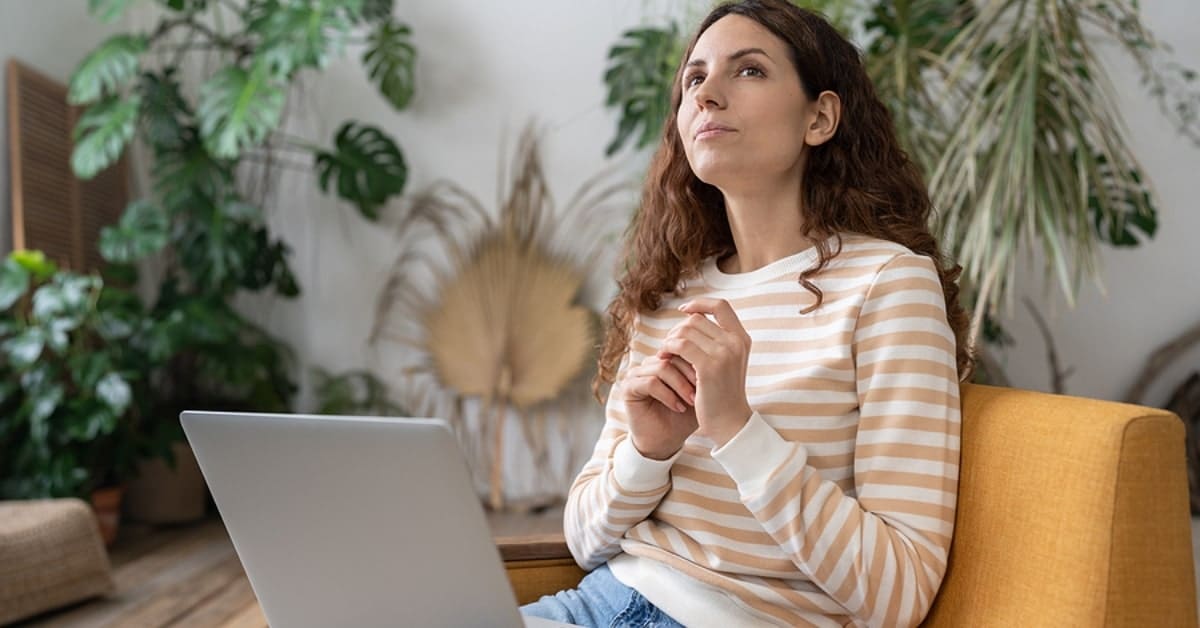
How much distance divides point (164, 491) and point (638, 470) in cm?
331

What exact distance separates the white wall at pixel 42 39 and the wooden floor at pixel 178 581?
45.2 inches

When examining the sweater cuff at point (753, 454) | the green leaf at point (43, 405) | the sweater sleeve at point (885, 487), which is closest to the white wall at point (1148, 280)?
the sweater sleeve at point (885, 487)

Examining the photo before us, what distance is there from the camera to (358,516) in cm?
90

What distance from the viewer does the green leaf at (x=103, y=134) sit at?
3756 millimetres

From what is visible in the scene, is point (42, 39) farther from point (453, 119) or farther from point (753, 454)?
point (753, 454)

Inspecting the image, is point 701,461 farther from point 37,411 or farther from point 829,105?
point 37,411

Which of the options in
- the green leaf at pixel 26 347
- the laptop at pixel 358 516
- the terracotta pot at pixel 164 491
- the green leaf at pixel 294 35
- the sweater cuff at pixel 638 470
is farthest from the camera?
the terracotta pot at pixel 164 491

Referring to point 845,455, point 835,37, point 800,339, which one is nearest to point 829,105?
point 835,37

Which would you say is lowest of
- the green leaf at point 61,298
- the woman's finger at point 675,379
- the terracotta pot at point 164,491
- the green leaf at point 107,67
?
the terracotta pot at point 164,491

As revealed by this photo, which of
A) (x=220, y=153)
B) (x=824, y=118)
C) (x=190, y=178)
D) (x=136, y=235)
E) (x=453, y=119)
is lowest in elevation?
(x=136, y=235)

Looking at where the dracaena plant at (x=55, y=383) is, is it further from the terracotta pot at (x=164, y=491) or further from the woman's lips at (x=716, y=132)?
the woman's lips at (x=716, y=132)

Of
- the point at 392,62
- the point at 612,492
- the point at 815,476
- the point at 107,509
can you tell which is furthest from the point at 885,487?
the point at 392,62

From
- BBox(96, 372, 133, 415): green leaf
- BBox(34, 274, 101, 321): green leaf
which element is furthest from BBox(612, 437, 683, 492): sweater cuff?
BBox(34, 274, 101, 321): green leaf

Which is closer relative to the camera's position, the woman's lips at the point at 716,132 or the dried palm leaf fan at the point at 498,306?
the woman's lips at the point at 716,132
